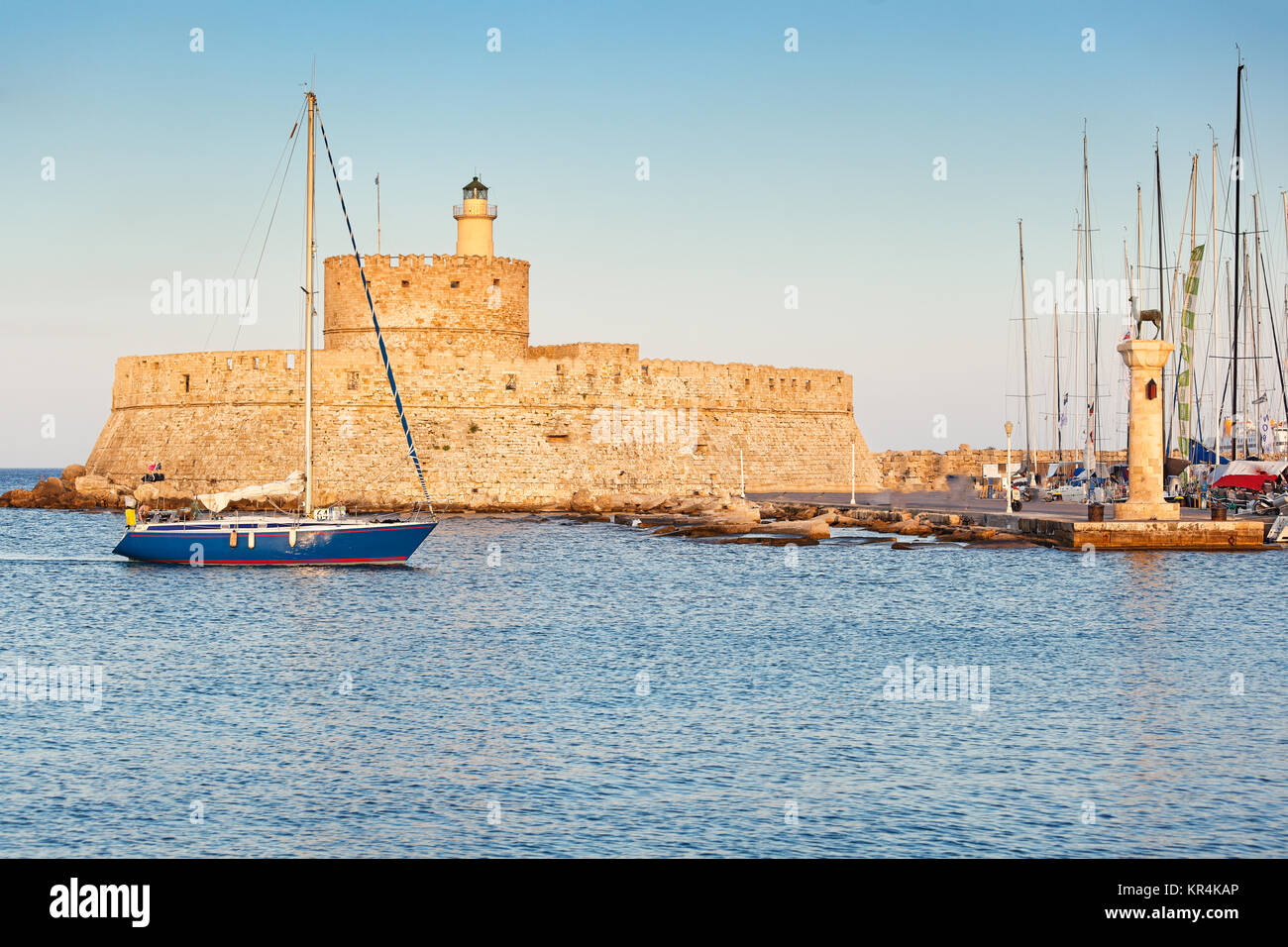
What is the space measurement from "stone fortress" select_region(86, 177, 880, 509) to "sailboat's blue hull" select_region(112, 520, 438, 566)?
9.94 meters

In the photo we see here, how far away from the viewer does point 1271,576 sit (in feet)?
65.1

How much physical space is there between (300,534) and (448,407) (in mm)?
13072

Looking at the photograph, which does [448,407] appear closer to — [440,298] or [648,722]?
[440,298]

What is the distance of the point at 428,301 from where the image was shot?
112ft

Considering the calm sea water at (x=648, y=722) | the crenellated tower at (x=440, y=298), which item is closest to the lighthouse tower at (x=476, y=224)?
the crenellated tower at (x=440, y=298)

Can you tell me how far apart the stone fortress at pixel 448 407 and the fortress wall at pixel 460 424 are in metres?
0.04

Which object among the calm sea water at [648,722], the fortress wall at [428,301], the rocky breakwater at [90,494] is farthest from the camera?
the fortress wall at [428,301]

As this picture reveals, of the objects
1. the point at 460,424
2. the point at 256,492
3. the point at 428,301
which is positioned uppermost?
the point at 428,301

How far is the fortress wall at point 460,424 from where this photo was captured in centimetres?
3288

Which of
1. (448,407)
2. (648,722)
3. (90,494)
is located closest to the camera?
(648,722)

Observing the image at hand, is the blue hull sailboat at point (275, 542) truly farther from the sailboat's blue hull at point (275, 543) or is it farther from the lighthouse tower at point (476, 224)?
the lighthouse tower at point (476, 224)

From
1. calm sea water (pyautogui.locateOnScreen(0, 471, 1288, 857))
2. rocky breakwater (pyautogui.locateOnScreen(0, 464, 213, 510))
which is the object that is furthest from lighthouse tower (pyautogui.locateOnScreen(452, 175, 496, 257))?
calm sea water (pyautogui.locateOnScreen(0, 471, 1288, 857))

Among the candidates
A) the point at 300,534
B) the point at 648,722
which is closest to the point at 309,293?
the point at 300,534
